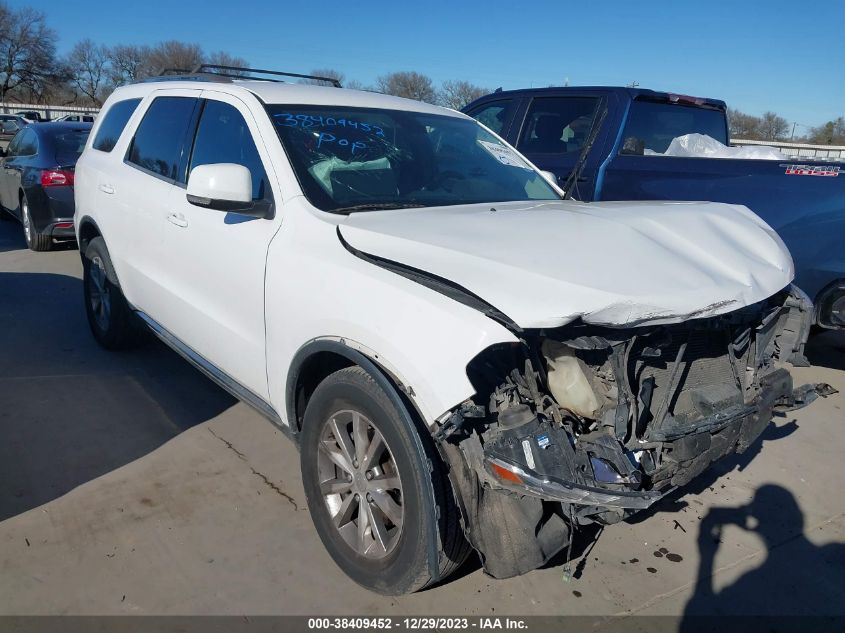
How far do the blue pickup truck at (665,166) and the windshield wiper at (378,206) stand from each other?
1.51 m

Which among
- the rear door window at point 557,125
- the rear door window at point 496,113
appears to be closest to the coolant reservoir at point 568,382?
the rear door window at point 557,125

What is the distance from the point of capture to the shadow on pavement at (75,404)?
366cm

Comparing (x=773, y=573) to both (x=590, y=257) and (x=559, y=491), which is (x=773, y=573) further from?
(x=590, y=257)

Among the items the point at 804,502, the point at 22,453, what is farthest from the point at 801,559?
the point at 22,453

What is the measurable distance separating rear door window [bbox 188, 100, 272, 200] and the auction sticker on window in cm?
142

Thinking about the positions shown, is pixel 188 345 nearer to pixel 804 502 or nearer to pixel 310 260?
pixel 310 260

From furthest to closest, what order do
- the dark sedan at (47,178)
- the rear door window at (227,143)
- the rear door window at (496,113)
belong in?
the dark sedan at (47,178), the rear door window at (496,113), the rear door window at (227,143)

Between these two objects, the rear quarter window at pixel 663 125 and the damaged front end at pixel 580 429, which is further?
the rear quarter window at pixel 663 125

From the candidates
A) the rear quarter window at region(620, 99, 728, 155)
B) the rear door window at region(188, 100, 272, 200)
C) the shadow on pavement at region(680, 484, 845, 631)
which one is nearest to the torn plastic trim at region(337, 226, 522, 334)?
the rear door window at region(188, 100, 272, 200)

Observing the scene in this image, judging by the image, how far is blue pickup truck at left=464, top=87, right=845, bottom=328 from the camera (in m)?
4.65

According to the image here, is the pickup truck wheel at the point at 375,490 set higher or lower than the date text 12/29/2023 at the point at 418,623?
higher

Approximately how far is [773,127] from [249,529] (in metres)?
42.2

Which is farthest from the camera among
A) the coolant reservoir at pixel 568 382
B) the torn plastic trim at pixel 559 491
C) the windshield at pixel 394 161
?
the windshield at pixel 394 161

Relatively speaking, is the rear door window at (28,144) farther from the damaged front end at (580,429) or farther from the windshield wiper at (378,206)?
the damaged front end at (580,429)
